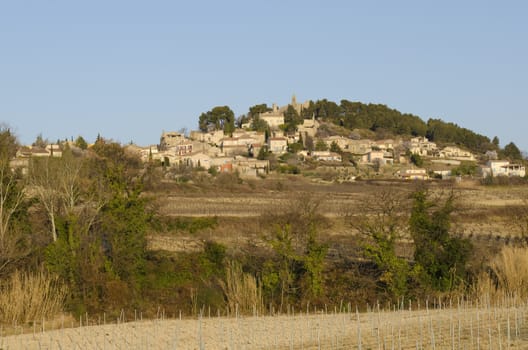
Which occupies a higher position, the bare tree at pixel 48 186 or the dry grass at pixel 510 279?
the bare tree at pixel 48 186

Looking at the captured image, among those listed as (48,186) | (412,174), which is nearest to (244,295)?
(48,186)

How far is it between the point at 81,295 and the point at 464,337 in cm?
1189

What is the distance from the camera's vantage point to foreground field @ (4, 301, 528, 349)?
14328mm

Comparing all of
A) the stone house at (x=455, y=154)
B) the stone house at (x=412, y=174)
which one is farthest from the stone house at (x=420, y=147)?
the stone house at (x=412, y=174)

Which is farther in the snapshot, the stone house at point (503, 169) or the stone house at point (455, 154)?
the stone house at point (455, 154)

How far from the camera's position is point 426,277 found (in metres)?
21.9

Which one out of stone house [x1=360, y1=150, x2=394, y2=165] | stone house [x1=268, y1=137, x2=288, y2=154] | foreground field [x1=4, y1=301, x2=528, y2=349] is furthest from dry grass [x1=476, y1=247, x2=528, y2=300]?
stone house [x1=268, y1=137, x2=288, y2=154]

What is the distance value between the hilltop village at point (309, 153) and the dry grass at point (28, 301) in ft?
119

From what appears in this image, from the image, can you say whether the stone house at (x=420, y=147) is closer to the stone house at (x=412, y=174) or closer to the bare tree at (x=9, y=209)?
the stone house at (x=412, y=174)

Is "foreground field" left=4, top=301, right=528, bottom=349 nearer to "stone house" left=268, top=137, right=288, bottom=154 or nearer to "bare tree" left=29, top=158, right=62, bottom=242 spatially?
"bare tree" left=29, top=158, right=62, bottom=242

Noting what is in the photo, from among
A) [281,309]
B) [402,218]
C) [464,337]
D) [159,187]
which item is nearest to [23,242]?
[281,309]

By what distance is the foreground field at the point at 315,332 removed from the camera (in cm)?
1433

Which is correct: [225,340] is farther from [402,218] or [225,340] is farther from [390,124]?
[390,124]

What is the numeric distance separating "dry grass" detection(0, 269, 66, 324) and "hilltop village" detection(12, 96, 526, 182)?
36.3 m
